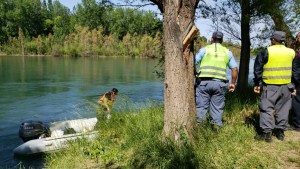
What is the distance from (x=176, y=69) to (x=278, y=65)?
170 centimetres

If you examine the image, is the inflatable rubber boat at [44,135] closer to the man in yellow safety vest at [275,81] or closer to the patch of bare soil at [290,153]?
the man in yellow safety vest at [275,81]

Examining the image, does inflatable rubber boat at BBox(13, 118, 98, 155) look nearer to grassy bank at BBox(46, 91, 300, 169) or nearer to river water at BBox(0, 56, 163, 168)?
river water at BBox(0, 56, 163, 168)

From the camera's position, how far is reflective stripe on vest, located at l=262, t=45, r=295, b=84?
4.76 m

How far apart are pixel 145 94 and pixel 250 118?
17.9 m

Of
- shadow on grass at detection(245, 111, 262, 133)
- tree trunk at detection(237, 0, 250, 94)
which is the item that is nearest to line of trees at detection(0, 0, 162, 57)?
tree trunk at detection(237, 0, 250, 94)

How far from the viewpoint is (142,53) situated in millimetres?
83188

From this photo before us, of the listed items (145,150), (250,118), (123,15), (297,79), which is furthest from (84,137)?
(123,15)

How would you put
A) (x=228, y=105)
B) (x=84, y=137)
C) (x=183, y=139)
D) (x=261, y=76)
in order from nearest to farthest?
(x=183, y=139) < (x=261, y=76) < (x=84, y=137) < (x=228, y=105)

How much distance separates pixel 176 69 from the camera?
4125 mm

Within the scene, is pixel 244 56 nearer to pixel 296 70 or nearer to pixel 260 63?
pixel 296 70

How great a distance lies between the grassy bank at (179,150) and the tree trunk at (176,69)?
0.78 feet

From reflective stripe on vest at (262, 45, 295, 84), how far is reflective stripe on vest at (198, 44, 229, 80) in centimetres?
62

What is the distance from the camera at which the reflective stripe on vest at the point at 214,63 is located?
4.89 m

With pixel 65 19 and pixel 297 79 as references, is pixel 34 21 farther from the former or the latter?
pixel 297 79
